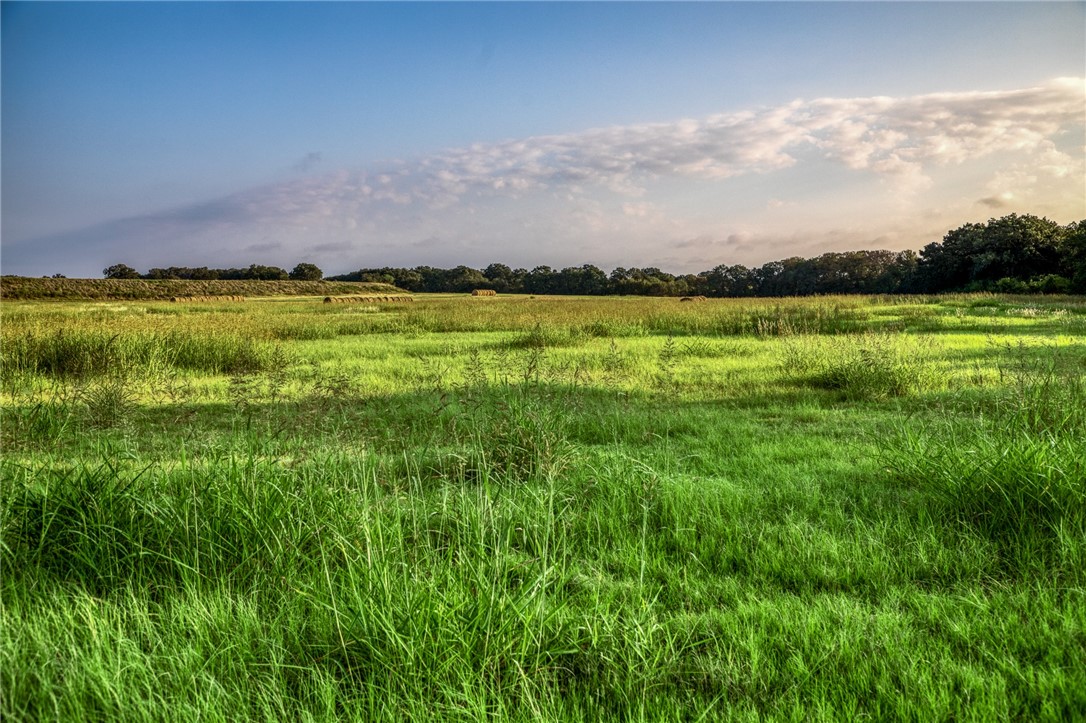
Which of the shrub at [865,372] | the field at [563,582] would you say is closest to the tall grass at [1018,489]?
the field at [563,582]

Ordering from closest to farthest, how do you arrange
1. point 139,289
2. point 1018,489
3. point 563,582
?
point 563,582, point 1018,489, point 139,289

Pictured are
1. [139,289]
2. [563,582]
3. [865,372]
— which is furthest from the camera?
[139,289]

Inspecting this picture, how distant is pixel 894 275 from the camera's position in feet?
217

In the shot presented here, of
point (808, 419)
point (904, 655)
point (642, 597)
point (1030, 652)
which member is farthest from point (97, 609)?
point (808, 419)

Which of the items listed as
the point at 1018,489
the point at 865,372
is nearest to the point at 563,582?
the point at 1018,489

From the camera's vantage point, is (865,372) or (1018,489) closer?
(1018,489)

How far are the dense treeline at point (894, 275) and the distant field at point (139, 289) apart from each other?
25.7 m

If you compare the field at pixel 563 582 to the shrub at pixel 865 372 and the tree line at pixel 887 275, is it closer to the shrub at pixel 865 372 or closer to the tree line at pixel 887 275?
the shrub at pixel 865 372

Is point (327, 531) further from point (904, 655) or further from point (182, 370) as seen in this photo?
point (182, 370)

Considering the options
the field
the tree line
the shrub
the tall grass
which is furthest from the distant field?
the tall grass

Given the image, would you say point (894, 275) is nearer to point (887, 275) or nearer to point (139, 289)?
point (887, 275)

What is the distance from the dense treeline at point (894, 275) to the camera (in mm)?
47469

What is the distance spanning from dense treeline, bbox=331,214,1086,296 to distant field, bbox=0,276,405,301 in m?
25.7

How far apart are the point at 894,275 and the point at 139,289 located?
258 ft
